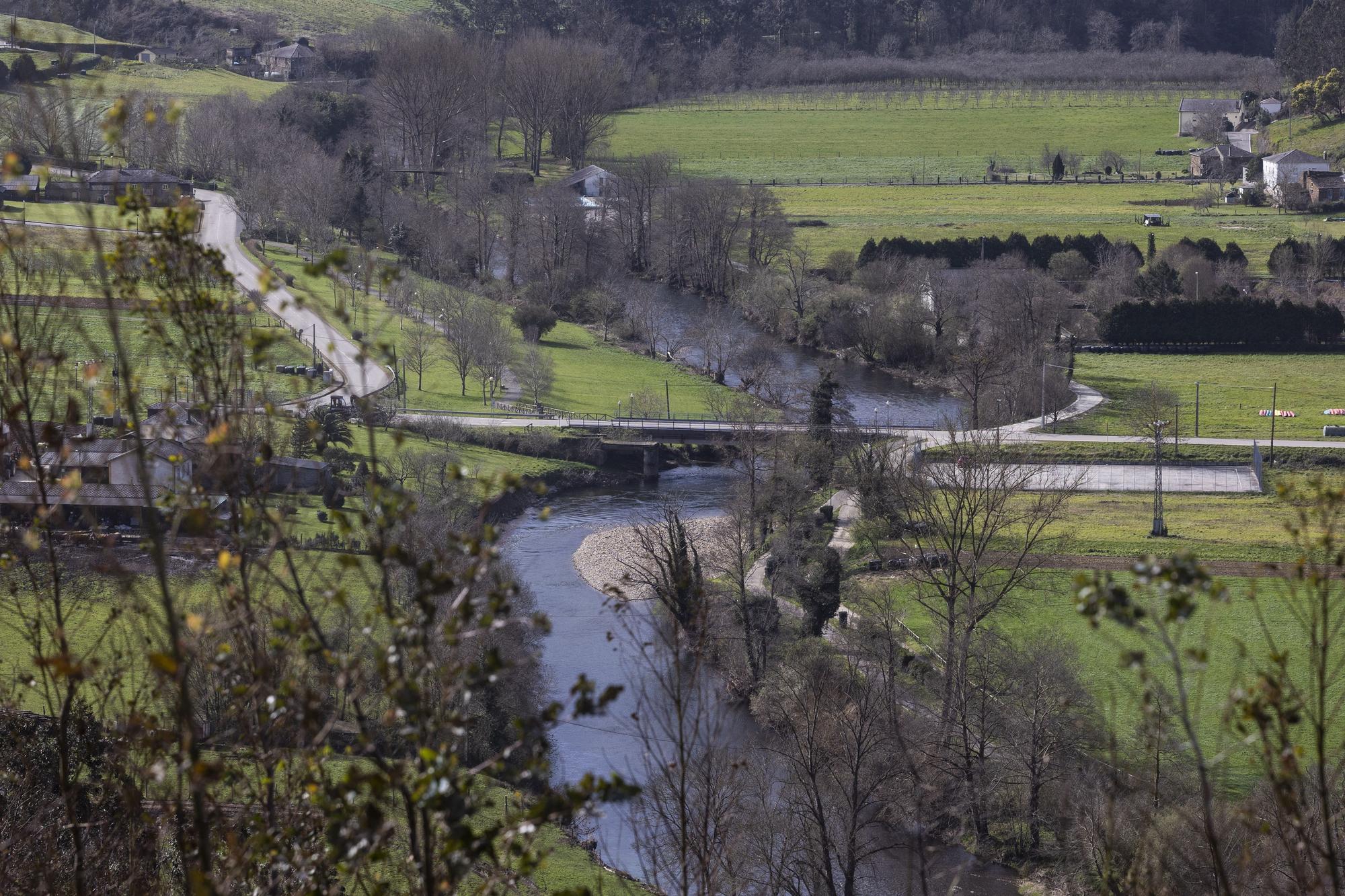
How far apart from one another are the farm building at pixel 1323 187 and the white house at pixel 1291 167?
66 centimetres

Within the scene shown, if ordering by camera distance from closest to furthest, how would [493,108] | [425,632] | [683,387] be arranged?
→ 1. [425,632]
2. [683,387]
3. [493,108]

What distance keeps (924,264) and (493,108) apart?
115 ft

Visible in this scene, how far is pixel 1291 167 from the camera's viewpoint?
64.8 metres

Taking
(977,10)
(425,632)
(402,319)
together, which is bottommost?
(402,319)

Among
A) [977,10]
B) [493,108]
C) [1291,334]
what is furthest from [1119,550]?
[977,10]

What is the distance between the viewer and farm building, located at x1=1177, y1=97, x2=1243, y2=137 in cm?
7975

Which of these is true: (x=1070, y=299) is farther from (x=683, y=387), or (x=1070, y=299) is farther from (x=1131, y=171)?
(x=1131, y=171)

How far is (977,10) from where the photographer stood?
346 ft

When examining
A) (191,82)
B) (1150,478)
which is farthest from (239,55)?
(1150,478)

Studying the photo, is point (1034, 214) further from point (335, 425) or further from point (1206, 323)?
point (335, 425)

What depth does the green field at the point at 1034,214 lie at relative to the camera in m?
57.9

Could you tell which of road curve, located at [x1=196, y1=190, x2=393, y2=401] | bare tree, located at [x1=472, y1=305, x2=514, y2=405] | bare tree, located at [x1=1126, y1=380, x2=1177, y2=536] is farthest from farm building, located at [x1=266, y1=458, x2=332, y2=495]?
bare tree, located at [x1=1126, y1=380, x2=1177, y2=536]

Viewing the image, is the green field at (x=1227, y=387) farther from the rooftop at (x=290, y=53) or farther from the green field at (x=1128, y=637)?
the rooftop at (x=290, y=53)

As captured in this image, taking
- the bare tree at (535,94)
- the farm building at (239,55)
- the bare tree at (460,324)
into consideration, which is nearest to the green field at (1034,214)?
the bare tree at (535,94)
